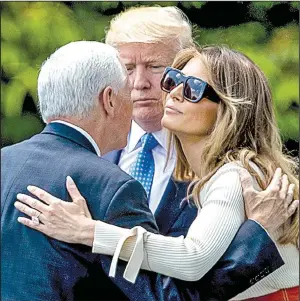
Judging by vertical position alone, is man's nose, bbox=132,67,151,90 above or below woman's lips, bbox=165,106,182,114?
below

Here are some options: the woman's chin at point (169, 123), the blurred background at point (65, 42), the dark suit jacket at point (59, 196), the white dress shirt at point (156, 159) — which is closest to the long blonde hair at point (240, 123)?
the woman's chin at point (169, 123)

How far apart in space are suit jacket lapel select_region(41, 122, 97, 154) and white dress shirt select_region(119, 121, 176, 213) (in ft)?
1.62

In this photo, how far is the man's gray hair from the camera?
2150 millimetres

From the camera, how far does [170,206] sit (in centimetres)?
255

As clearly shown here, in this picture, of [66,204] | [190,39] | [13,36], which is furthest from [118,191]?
[13,36]

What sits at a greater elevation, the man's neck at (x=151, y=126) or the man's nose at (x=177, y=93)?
the man's nose at (x=177, y=93)

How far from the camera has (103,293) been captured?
2348 mm

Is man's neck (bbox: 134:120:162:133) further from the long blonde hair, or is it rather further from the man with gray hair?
the man with gray hair

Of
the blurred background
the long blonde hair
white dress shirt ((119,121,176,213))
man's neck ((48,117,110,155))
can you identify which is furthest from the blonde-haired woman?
the blurred background

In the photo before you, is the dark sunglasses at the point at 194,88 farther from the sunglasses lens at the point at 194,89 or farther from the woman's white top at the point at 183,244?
the woman's white top at the point at 183,244

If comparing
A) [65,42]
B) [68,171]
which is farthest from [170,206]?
[65,42]

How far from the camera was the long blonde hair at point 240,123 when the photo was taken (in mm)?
2363

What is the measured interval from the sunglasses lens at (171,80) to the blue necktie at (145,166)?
1.04 feet

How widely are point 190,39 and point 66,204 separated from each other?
3.32ft
